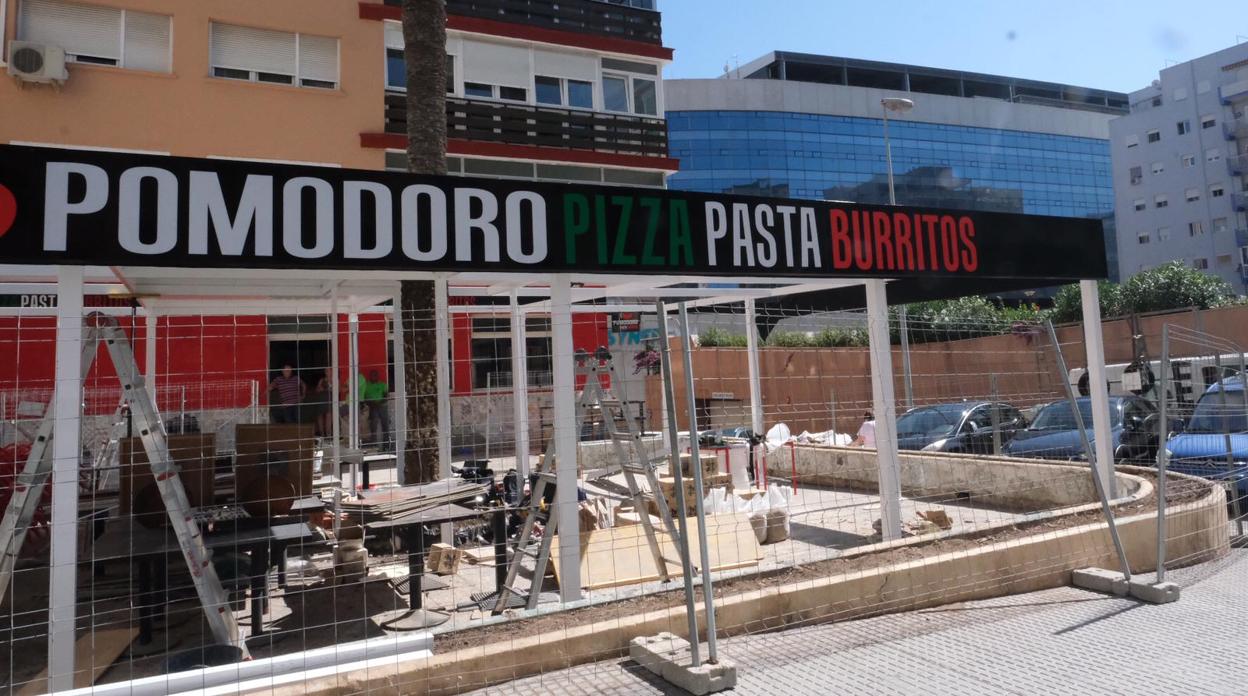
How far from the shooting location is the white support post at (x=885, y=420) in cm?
715

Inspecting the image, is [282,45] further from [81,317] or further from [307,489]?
[81,317]

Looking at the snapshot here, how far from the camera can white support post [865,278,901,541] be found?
715 centimetres

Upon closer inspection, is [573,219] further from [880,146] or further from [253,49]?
[880,146]

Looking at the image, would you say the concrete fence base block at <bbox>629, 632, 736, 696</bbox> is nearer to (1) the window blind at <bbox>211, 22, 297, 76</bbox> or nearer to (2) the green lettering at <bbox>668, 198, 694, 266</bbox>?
(2) the green lettering at <bbox>668, 198, 694, 266</bbox>

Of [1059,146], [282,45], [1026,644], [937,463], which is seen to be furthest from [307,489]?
[1059,146]

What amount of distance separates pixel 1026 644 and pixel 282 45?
819 inches

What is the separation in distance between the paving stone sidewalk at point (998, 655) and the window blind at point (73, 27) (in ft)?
64.3

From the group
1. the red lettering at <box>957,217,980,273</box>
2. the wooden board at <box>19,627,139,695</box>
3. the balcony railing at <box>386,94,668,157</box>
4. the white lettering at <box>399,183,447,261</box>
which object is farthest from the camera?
the balcony railing at <box>386,94,668,157</box>

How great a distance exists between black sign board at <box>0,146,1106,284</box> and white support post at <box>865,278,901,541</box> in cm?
51

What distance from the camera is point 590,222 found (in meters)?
5.66

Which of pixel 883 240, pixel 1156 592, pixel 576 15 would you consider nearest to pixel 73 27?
pixel 576 15

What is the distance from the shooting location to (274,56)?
1967 centimetres

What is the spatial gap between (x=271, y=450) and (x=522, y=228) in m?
3.56

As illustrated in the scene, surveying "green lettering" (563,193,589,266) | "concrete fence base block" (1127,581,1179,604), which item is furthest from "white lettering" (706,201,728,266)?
"concrete fence base block" (1127,581,1179,604)
